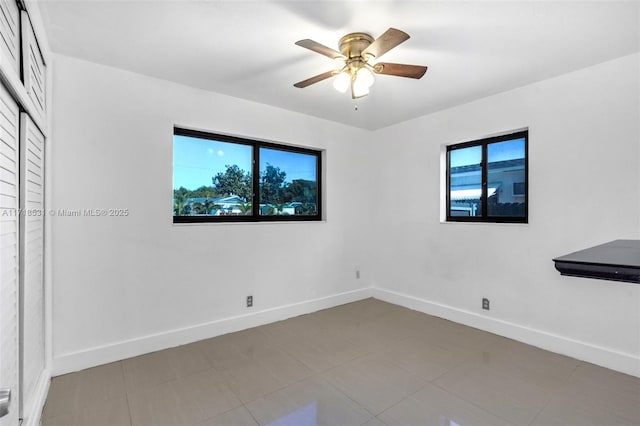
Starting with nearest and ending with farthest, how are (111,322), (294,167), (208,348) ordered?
(111,322) < (208,348) < (294,167)

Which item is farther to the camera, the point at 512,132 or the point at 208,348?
the point at 512,132

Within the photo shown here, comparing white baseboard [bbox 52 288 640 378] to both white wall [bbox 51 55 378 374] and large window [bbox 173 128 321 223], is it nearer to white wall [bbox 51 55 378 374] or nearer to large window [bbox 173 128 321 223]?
white wall [bbox 51 55 378 374]

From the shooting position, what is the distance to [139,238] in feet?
8.63

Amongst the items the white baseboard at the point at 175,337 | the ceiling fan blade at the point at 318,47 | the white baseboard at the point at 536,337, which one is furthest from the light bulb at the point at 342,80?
the white baseboard at the point at 536,337

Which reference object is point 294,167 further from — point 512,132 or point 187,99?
point 512,132

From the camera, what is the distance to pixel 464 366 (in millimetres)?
2424

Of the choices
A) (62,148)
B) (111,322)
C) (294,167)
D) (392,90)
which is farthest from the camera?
(294,167)

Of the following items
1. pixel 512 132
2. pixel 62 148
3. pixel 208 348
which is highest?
pixel 512 132

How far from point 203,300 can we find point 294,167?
5.97 feet

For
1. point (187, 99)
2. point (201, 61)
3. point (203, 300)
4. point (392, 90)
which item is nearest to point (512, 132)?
point (392, 90)

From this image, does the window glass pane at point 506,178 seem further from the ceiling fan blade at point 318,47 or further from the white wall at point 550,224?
the ceiling fan blade at point 318,47

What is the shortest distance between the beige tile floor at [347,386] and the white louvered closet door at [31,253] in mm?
344

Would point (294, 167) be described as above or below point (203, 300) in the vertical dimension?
above

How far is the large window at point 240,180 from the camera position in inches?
118
